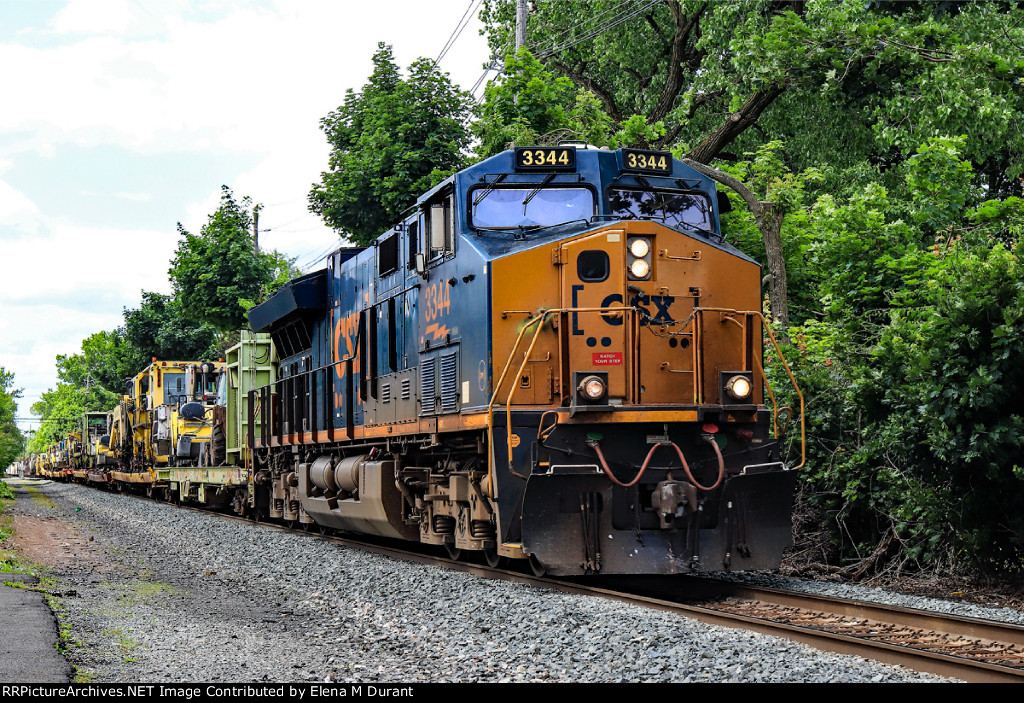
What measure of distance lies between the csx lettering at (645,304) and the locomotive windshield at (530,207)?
108 centimetres

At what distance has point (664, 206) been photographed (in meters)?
9.92

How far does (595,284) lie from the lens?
9.07 m

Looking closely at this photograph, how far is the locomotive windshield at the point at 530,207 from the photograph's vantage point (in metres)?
9.75

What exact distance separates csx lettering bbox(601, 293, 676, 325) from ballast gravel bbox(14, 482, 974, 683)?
7.98 feet

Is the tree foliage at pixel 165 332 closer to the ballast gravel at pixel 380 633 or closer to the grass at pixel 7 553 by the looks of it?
the grass at pixel 7 553

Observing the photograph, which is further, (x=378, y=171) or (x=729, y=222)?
(x=378, y=171)

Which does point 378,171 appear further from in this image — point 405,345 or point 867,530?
point 867,530

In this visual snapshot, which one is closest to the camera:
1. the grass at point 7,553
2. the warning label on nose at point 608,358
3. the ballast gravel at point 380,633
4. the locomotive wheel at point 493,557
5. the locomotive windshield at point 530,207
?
the ballast gravel at point 380,633

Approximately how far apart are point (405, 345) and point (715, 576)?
423 cm

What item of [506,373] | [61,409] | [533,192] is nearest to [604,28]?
[533,192]

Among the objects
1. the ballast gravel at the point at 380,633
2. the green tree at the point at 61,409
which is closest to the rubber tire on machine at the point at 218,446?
the ballast gravel at the point at 380,633

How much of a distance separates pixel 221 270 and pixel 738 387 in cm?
2449

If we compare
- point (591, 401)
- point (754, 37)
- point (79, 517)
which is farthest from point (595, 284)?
point (79, 517)

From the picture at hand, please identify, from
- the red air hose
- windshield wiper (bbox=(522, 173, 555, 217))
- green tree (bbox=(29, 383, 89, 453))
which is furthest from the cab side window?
green tree (bbox=(29, 383, 89, 453))
